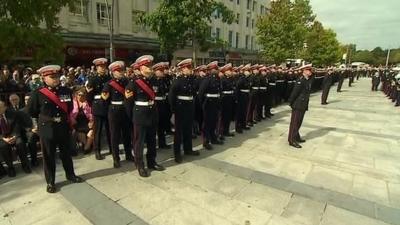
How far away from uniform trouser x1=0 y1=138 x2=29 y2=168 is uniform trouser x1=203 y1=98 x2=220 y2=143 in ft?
12.2

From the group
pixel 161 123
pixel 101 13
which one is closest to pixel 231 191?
pixel 161 123

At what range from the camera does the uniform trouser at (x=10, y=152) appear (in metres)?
5.41

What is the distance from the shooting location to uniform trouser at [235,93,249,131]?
883cm

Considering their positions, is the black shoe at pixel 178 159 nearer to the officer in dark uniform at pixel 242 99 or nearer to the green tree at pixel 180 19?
the officer in dark uniform at pixel 242 99

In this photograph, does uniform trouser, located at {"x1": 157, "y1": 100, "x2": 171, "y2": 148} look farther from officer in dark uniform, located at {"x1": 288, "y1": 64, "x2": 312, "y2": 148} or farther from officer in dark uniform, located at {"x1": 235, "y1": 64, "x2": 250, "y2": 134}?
officer in dark uniform, located at {"x1": 288, "y1": 64, "x2": 312, "y2": 148}

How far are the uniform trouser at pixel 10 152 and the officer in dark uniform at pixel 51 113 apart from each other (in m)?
1.14

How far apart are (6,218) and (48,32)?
558cm

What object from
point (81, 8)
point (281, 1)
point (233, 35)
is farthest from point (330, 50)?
point (81, 8)

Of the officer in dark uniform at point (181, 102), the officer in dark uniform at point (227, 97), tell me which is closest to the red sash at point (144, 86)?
the officer in dark uniform at point (181, 102)

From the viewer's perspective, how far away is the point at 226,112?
26.7ft

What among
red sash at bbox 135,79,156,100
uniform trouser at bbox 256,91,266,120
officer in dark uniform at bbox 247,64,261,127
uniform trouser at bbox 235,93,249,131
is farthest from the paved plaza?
uniform trouser at bbox 256,91,266,120

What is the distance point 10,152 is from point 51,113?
1502 millimetres

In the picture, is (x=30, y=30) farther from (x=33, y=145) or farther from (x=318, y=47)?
(x=318, y=47)

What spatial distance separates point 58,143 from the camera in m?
4.92
